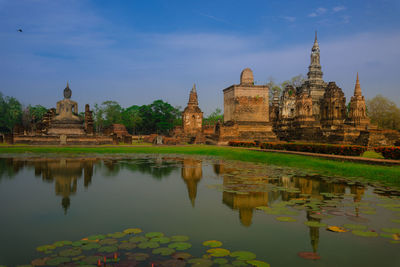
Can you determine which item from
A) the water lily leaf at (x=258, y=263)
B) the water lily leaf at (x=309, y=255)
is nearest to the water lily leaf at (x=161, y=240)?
the water lily leaf at (x=258, y=263)

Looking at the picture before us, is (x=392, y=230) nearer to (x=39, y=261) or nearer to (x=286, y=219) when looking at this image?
(x=286, y=219)

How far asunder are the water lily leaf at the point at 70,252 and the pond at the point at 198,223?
0.01m

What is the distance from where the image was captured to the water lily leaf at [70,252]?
12.5ft

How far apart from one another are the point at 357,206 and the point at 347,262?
10.1 feet

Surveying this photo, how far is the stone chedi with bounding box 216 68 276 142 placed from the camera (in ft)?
113

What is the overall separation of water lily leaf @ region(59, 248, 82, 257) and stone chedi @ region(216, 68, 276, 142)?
30.3m

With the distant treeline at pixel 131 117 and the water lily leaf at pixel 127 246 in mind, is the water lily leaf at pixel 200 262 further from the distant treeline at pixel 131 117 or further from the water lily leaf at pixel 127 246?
the distant treeline at pixel 131 117

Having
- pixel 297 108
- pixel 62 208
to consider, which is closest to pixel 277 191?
Answer: pixel 62 208

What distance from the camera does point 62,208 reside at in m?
6.20

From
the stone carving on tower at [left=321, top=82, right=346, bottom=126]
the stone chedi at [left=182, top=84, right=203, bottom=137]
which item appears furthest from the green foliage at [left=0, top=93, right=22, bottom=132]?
the stone carving on tower at [left=321, top=82, right=346, bottom=126]

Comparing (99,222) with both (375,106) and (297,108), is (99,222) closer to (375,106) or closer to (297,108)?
(297,108)

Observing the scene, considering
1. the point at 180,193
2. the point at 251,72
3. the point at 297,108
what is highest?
the point at 251,72

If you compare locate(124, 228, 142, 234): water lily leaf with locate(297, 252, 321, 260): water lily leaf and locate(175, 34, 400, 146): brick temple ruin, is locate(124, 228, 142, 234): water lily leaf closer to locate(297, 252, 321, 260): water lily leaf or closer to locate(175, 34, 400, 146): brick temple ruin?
locate(297, 252, 321, 260): water lily leaf

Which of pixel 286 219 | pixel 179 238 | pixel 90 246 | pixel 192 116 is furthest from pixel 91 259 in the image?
pixel 192 116
